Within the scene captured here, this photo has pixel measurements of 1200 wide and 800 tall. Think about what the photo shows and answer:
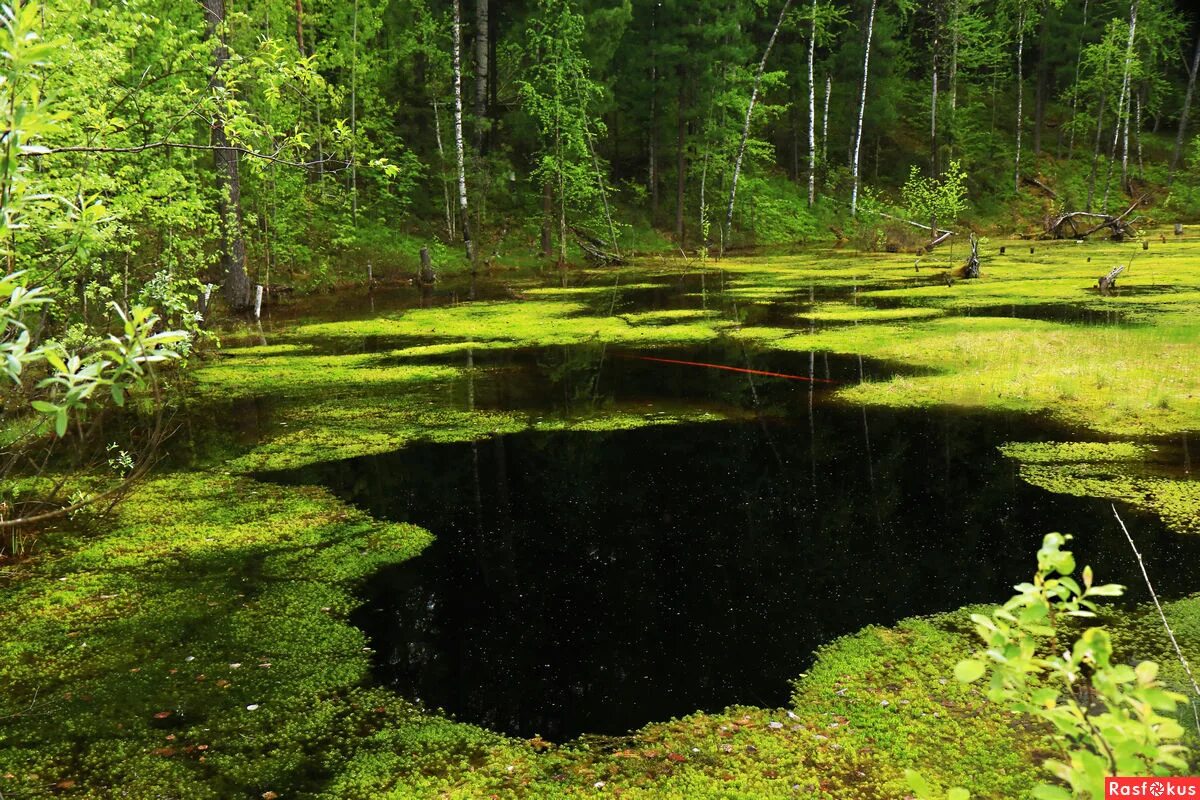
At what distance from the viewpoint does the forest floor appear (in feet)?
12.7

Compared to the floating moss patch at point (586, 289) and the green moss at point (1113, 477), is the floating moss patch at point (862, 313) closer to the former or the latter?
the floating moss patch at point (586, 289)

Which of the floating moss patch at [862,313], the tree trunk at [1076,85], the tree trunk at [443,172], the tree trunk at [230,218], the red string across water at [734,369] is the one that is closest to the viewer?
the red string across water at [734,369]

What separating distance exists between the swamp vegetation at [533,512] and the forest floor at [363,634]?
34mm

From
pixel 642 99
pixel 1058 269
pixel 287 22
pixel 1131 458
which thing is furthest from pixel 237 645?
pixel 642 99

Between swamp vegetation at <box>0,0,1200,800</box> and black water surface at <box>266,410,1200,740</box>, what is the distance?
0.13ft

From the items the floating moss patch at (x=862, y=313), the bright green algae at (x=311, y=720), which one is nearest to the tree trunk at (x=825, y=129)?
the floating moss patch at (x=862, y=313)

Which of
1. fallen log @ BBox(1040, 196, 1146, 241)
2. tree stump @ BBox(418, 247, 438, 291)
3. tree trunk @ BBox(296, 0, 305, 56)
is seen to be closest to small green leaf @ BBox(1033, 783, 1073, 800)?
tree stump @ BBox(418, 247, 438, 291)

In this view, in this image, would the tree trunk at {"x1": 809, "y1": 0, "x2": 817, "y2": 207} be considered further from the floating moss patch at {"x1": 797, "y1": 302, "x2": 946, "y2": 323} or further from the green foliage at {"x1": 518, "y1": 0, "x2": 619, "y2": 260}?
the floating moss patch at {"x1": 797, "y1": 302, "x2": 946, "y2": 323}

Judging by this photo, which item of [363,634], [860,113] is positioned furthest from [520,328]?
[860,113]

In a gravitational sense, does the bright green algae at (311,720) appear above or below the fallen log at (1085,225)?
below

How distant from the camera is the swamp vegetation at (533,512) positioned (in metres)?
3.79

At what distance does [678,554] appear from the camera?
647 centimetres

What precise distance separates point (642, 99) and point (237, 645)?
35.7 meters

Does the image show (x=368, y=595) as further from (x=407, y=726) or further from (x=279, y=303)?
(x=279, y=303)
